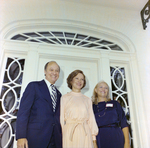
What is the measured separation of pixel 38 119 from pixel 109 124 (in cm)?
87

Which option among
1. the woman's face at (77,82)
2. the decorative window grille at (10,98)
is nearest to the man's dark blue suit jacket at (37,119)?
the woman's face at (77,82)

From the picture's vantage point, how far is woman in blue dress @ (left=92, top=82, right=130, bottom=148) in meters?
1.69

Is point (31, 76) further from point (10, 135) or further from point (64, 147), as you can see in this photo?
point (64, 147)

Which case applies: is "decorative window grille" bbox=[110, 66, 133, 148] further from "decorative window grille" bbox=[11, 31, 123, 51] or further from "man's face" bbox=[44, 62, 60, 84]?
"man's face" bbox=[44, 62, 60, 84]

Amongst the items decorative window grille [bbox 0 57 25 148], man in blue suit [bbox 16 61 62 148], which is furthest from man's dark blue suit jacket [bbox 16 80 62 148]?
decorative window grille [bbox 0 57 25 148]

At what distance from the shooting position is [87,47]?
9.05 feet

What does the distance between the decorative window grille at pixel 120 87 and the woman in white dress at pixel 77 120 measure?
3.25ft

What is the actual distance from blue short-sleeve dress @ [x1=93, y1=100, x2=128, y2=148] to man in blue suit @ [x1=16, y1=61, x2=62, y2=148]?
20.7 inches

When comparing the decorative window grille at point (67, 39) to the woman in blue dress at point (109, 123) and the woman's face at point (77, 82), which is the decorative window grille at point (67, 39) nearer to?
the woman's face at point (77, 82)

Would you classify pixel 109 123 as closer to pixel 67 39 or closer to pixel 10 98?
pixel 10 98

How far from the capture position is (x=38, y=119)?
147 cm

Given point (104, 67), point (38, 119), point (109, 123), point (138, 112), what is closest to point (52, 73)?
point (38, 119)

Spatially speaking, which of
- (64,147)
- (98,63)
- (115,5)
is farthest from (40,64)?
(115,5)

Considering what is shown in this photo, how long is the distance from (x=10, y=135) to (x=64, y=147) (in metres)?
1.04
